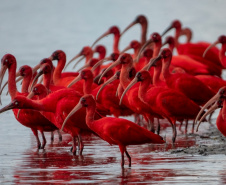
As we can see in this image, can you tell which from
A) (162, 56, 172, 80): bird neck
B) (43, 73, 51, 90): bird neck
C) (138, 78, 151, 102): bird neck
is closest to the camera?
(138, 78, 151, 102): bird neck

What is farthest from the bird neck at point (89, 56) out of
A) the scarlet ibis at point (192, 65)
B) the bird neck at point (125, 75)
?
the bird neck at point (125, 75)

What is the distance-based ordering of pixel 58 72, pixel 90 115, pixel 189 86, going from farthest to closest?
1. pixel 58 72
2. pixel 189 86
3. pixel 90 115

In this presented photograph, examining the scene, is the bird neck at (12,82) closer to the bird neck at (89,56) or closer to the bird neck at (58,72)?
the bird neck at (58,72)

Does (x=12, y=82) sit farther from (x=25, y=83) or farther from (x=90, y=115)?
(x=90, y=115)

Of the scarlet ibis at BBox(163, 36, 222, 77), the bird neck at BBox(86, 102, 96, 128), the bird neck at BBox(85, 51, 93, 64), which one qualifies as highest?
the bird neck at BBox(85, 51, 93, 64)

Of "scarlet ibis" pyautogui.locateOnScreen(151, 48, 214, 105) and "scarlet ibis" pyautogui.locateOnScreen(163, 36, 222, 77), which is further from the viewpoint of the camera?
"scarlet ibis" pyautogui.locateOnScreen(163, 36, 222, 77)

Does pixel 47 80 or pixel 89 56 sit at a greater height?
pixel 89 56

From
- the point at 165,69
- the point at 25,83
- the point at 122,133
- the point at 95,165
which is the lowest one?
the point at 95,165

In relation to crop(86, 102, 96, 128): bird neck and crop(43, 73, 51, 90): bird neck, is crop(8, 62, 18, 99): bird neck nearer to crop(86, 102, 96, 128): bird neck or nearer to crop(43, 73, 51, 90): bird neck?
crop(43, 73, 51, 90): bird neck

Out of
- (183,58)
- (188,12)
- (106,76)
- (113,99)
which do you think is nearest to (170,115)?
(113,99)

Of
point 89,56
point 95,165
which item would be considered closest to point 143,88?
point 95,165

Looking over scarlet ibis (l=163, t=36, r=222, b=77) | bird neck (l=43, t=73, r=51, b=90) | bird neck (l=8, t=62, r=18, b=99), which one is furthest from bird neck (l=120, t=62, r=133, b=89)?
scarlet ibis (l=163, t=36, r=222, b=77)

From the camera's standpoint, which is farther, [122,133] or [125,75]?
[125,75]

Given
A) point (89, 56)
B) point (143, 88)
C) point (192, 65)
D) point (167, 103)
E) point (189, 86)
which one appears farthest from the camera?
point (89, 56)
